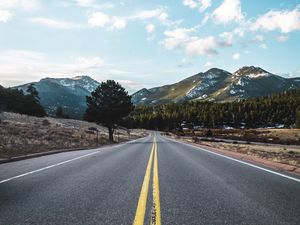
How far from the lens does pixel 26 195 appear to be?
774 cm

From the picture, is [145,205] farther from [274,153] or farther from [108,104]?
[108,104]

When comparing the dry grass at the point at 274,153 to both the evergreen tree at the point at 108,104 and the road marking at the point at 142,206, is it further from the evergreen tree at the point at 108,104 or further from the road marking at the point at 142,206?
the evergreen tree at the point at 108,104

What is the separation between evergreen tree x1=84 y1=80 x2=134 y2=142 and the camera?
56938mm

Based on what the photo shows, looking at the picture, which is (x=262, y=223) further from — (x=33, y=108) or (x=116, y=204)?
(x=33, y=108)

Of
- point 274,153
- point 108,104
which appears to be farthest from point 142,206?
point 108,104

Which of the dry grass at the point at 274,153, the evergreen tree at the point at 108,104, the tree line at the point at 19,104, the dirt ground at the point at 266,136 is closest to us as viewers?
the dry grass at the point at 274,153

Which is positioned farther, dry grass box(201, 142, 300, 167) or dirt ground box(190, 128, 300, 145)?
dirt ground box(190, 128, 300, 145)

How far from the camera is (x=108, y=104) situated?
57688mm

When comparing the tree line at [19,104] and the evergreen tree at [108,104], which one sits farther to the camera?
the tree line at [19,104]

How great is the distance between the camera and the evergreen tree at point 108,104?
56938mm

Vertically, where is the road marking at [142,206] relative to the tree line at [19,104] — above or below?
below

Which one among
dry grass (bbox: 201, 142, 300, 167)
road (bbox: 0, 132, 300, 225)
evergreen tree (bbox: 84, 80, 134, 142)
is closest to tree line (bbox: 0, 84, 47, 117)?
evergreen tree (bbox: 84, 80, 134, 142)

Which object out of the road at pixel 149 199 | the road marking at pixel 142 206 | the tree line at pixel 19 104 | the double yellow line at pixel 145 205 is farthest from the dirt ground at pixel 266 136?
the road marking at pixel 142 206

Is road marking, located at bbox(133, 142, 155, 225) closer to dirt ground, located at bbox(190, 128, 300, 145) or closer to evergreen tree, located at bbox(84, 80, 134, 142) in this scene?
evergreen tree, located at bbox(84, 80, 134, 142)
